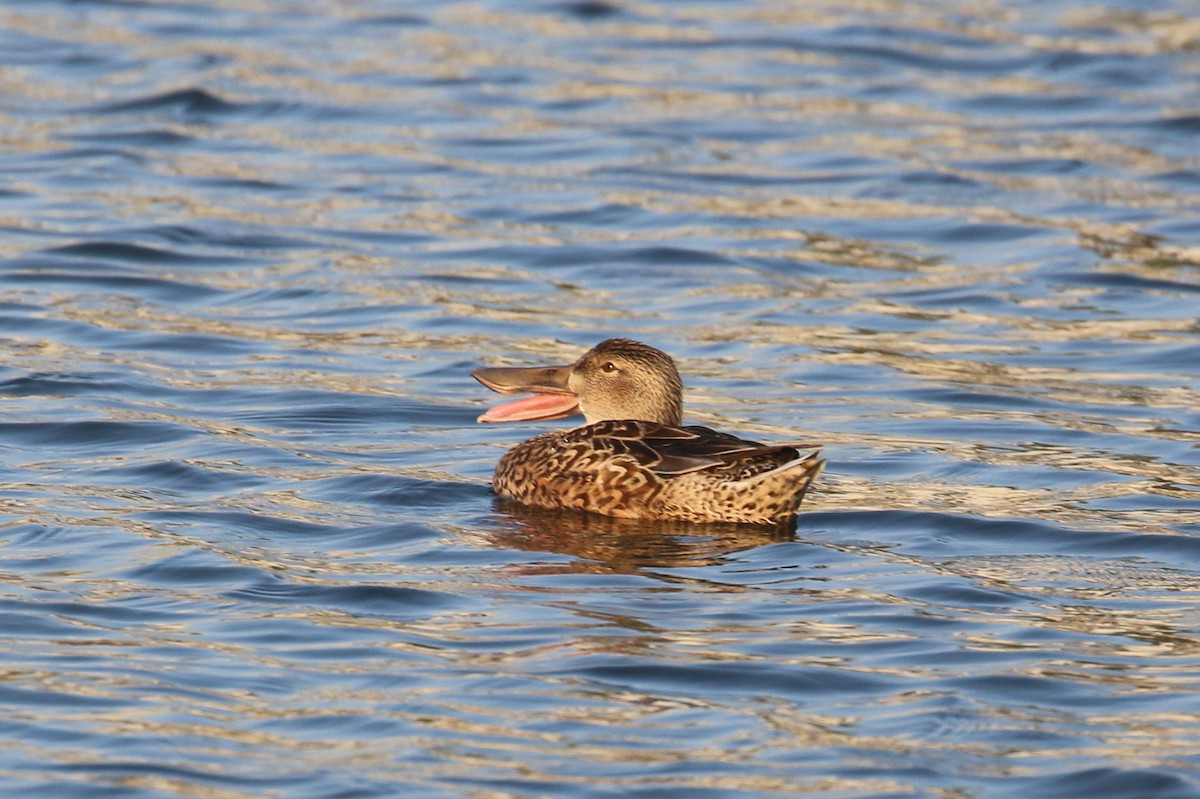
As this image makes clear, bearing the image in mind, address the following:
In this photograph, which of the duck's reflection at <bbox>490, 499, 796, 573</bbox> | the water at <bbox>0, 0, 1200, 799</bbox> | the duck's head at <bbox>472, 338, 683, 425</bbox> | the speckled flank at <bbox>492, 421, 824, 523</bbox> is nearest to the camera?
the water at <bbox>0, 0, 1200, 799</bbox>

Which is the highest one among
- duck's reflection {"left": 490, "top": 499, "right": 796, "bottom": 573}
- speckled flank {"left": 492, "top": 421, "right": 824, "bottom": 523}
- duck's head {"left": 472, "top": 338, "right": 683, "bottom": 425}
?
duck's head {"left": 472, "top": 338, "right": 683, "bottom": 425}

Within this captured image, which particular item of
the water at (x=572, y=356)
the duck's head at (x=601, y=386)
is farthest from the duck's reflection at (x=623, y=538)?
the duck's head at (x=601, y=386)

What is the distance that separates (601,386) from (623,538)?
1.14 metres

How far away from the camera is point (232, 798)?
5543mm

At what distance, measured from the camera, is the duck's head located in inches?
364

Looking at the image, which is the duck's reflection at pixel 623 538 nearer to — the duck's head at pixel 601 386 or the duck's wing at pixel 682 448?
the duck's wing at pixel 682 448

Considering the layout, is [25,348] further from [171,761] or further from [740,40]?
[740,40]

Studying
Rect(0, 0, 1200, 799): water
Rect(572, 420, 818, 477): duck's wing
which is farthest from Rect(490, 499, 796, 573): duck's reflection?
Rect(572, 420, 818, 477): duck's wing

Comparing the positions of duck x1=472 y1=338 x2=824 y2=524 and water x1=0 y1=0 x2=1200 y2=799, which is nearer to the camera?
water x1=0 y1=0 x2=1200 y2=799

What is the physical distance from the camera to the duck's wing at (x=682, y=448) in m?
8.38

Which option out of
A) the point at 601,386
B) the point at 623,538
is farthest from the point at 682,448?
the point at 601,386

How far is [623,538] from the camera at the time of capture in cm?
839

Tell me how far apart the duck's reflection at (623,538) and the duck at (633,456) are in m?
0.04

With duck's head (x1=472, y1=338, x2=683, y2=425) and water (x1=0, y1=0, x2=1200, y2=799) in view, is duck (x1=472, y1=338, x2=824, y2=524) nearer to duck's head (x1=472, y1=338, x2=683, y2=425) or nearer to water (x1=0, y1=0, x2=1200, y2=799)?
duck's head (x1=472, y1=338, x2=683, y2=425)
